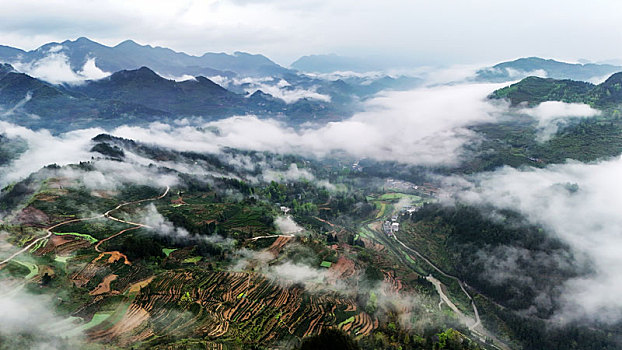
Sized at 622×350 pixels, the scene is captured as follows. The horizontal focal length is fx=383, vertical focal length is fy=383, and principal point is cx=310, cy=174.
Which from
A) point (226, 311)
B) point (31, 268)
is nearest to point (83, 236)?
point (31, 268)

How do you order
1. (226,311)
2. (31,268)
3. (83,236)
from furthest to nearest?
(83,236) → (31,268) → (226,311)

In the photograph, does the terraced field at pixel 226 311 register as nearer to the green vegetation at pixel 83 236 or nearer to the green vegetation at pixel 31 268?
the green vegetation at pixel 31 268

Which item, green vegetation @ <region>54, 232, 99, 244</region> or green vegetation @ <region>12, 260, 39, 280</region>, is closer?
green vegetation @ <region>12, 260, 39, 280</region>

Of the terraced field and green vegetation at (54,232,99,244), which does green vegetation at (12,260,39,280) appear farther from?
the terraced field

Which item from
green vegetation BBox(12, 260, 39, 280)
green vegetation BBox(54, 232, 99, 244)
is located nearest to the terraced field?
green vegetation BBox(12, 260, 39, 280)

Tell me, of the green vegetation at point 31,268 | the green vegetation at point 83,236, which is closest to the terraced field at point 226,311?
the green vegetation at point 31,268

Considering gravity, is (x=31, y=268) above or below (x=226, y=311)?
above

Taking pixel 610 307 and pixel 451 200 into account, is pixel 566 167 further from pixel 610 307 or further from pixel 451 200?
pixel 610 307

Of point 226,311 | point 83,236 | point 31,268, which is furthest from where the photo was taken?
point 83,236

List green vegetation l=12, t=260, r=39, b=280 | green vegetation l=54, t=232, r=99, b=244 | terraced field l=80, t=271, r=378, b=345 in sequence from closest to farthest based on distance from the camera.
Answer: terraced field l=80, t=271, r=378, b=345 < green vegetation l=12, t=260, r=39, b=280 < green vegetation l=54, t=232, r=99, b=244

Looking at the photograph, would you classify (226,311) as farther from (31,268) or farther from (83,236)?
(83,236)

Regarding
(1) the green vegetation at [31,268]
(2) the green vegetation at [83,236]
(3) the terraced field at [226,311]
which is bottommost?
(3) the terraced field at [226,311]

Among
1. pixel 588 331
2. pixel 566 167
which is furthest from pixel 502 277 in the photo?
pixel 566 167
